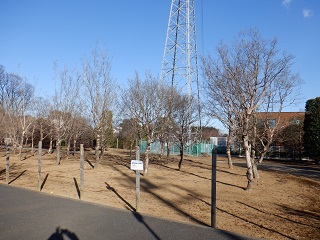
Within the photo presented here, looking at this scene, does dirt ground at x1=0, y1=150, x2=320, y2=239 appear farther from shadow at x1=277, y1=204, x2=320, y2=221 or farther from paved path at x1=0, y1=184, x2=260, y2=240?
paved path at x1=0, y1=184, x2=260, y2=240

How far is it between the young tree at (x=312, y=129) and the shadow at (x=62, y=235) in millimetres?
29403

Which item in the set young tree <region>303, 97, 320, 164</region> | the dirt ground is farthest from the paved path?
young tree <region>303, 97, 320, 164</region>

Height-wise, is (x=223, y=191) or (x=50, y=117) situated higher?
(x=50, y=117)

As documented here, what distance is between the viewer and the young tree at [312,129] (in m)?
29.4

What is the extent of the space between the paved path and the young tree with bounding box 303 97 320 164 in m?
27.8

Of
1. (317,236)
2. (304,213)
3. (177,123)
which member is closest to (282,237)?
(317,236)

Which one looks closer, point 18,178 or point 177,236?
point 177,236

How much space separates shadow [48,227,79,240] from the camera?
5133 mm

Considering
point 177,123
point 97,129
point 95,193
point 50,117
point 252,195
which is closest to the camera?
point 95,193

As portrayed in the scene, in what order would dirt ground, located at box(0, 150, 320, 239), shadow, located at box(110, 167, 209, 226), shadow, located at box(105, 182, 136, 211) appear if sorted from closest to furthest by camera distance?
dirt ground, located at box(0, 150, 320, 239) → shadow, located at box(110, 167, 209, 226) → shadow, located at box(105, 182, 136, 211)

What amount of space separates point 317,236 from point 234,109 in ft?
25.4

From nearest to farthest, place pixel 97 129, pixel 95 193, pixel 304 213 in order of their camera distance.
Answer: pixel 304 213 → pixel 95 193 → pixel 97 129

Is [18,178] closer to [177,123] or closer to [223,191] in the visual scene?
[223,191]

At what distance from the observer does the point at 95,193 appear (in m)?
9.98
